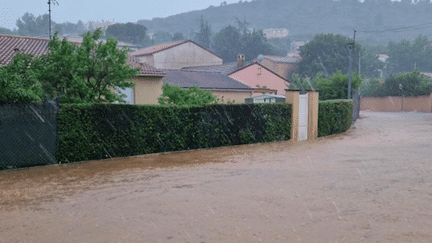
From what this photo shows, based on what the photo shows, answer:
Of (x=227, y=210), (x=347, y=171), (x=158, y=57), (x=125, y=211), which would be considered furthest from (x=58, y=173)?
(x=158, y=57)

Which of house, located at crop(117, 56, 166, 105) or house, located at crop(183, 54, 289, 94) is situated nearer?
house, located at crop(117, 56, 166, 105)

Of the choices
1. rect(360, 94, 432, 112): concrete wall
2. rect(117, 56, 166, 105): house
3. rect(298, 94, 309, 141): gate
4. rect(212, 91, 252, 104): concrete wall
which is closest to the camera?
rect(298, 94, 309, 141): gate

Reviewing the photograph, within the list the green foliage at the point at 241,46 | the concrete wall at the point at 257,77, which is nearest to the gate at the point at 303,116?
the concrete wall at the point at 257,77

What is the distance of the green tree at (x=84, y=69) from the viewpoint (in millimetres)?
14711

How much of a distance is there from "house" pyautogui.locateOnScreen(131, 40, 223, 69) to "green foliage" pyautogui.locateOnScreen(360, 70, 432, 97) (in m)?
26.0

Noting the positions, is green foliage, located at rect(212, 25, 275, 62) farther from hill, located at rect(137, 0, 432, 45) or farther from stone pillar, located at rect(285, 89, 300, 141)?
hill, located at rect(137, 0, 432, 45)

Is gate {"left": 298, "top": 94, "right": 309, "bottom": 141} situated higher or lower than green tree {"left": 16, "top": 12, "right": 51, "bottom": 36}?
lower

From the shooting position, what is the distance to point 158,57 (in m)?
48.2

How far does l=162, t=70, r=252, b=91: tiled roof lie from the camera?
33.0 m

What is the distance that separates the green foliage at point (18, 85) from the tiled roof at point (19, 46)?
25.7 feet

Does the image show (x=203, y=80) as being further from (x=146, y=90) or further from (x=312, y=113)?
(x=312, y=113)

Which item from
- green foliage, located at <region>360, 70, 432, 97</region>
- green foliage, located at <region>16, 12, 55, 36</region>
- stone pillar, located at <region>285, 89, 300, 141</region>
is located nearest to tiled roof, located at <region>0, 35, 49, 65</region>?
stone pillar, located at <region>285, 89, 300, 141</region>

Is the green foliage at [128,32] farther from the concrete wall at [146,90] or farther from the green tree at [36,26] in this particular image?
the concrete wall at [146,90]

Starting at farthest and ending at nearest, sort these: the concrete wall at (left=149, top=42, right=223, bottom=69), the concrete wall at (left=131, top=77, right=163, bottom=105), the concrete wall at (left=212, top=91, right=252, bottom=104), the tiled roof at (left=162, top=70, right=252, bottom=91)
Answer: the concrete wall at (left=149, top=42, right=223, bottom=69) < the concrete wall at (left=212, top=91, right=252, bottom=104) < the tiled roof at (left=162, top=70, right=252, bottom=91) < the concrete wall at (left=131, top=77, right=163, bottom=105)
